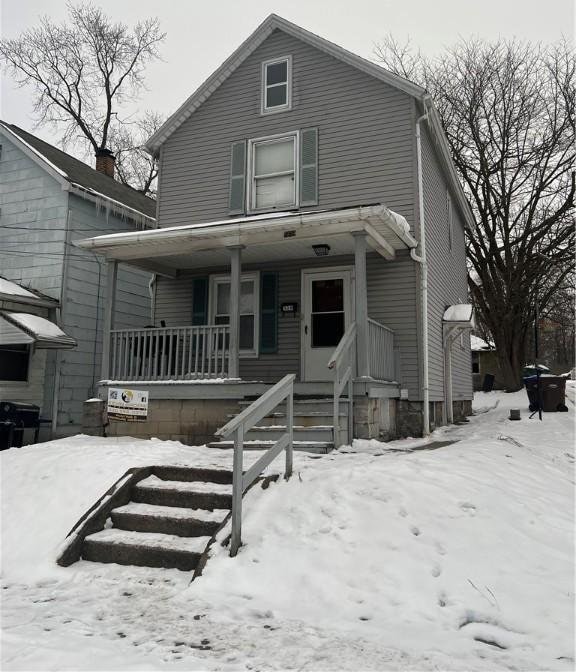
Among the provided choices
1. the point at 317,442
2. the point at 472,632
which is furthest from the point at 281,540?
the point at 317,442

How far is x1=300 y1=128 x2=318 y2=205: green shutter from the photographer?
10297mm

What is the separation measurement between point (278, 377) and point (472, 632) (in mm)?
7421

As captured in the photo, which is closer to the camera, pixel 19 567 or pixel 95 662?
pixel 95 662

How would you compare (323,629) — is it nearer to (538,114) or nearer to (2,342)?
(2,342)

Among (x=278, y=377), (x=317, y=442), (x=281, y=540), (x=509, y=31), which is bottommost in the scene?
(x=281, y=540)

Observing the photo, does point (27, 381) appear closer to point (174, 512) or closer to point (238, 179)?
point (238, 179)

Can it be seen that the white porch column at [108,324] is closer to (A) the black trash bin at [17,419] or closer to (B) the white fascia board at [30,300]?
(A) the black trash bin at [17,419]

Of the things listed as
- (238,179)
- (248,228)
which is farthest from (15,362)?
(248,228)

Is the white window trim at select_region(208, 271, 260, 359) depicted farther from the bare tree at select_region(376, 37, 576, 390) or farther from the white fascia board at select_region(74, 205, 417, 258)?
the bare tree at select_region(376, 37, 576, 390)

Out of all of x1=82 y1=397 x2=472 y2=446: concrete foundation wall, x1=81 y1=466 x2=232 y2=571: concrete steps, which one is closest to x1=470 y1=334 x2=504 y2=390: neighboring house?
x1=82 y1=397 x2=472 y2=446: concrete foundation wall

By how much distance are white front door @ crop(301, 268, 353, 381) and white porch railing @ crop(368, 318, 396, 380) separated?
1.11 meters

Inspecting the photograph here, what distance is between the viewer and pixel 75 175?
13.0 m

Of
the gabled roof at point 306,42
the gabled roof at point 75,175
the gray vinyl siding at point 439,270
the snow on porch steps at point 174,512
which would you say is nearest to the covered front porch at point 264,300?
the gray vinyl siding at point 439,270

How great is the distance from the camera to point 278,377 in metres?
10.2
